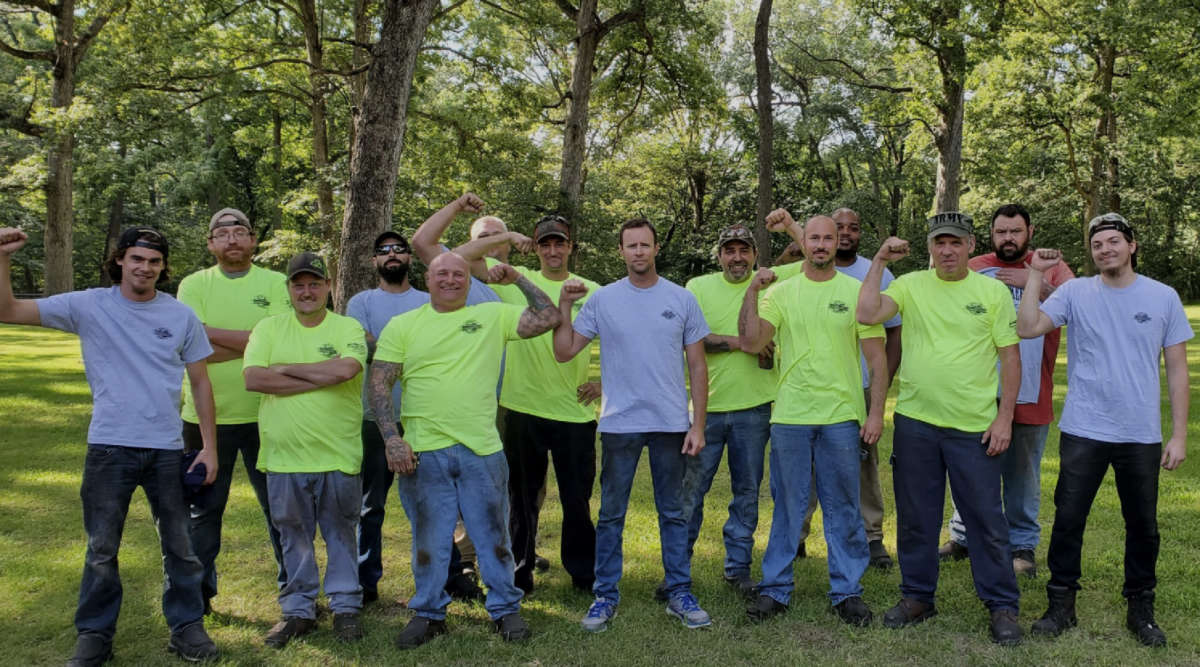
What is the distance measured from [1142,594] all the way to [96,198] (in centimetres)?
3302

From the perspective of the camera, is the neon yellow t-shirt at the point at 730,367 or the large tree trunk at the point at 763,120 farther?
the large tree trunk at the point at 763,120

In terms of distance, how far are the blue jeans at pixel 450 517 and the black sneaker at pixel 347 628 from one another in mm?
311

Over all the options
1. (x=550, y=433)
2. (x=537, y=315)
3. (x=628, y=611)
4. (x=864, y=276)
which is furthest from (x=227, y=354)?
(x=864, y=276)

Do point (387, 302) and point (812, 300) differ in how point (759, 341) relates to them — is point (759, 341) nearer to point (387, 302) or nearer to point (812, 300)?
point (812, 300)

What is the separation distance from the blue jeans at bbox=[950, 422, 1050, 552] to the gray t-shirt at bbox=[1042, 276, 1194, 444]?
825 mm

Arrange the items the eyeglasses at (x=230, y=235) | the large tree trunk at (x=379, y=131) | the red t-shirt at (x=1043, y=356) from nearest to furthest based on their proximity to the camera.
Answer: the eyeglasses at (x=230, y=235) < the red t-shirt at (x=1043, y=356) < the large tree trunk at (x=379, y=131)

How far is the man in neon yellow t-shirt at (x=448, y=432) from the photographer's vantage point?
4379mm

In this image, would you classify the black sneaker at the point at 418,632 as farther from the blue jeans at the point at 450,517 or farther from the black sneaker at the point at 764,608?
the black sneaker at the point at 764,608

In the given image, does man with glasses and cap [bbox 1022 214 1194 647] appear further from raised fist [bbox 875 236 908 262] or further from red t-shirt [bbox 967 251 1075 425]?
raised fist [bbox 875 236 908 262]

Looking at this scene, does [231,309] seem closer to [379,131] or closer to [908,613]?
[379,131]

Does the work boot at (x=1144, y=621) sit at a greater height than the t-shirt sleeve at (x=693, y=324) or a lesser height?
lesser

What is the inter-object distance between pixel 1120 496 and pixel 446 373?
373cm

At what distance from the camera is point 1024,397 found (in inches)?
198

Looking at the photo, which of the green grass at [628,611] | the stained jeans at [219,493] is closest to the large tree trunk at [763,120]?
the green grass at [628,611]
